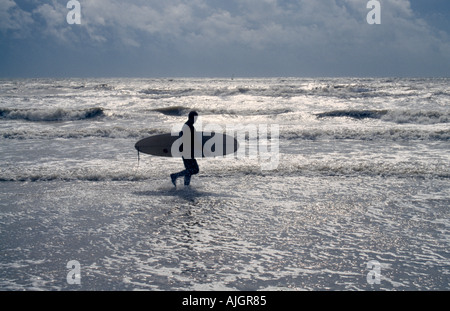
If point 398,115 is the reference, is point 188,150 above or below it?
below

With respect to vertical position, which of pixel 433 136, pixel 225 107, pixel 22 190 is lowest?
pixel 22 190

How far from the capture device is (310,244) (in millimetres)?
5547

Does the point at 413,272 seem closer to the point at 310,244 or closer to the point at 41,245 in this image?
the point at 310,244

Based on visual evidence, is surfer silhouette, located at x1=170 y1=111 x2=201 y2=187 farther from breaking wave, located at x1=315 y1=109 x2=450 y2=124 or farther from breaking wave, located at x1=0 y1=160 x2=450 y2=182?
breaking wave, located at x1=315 y1=109 x2=450 y2=124

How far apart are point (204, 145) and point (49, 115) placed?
2075cm

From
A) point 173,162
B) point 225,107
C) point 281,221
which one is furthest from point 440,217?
point 225,107

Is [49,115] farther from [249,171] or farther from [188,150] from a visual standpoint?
[188,150]

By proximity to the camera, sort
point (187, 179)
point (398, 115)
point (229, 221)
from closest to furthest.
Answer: point (229, 221) → point (187, 179) → point (398, 115)

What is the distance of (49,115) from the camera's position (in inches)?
1042

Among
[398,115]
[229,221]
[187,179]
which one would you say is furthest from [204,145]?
[398,115]

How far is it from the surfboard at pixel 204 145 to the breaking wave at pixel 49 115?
17.9 meters

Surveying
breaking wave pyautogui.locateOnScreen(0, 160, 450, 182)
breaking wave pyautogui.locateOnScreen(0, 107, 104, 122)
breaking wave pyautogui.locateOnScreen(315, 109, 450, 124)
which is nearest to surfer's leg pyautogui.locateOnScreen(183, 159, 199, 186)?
breaking wave pyautogui.locateOnScreen(0, 160, 450, 182)

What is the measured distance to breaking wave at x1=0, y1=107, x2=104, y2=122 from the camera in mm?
26141

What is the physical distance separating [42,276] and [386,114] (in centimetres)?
2513
